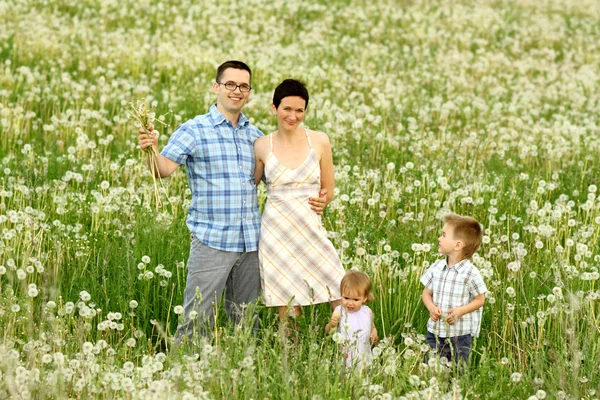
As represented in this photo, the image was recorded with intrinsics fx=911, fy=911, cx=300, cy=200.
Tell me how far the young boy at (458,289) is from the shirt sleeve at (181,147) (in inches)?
70.6

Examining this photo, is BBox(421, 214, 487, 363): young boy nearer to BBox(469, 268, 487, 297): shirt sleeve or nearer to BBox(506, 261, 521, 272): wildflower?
BBox(469, 268, 487, 297): shirt sleeve

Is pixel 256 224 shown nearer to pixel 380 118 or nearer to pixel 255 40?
pixel 380 118

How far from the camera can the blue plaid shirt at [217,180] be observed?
20.1ft

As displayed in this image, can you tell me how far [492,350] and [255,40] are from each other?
521 inches

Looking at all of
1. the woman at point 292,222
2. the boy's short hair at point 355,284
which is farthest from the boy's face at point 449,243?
the woman at point 292,222

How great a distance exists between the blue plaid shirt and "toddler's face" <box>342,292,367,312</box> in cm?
73

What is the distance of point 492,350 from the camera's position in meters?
6.32

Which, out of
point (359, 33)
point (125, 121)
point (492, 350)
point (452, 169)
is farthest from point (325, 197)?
point (359, 33)

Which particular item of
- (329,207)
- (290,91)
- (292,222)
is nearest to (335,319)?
(292,222)

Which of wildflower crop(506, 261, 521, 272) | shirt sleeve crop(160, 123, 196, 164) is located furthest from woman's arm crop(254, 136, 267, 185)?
wildflower crop(506, 261, 521, 272)

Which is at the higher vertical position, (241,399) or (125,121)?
(125,121)

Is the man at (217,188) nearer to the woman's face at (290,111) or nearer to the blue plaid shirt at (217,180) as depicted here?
the blue plaid shirt at (217,180)

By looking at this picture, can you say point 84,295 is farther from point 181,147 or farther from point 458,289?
point 458,289

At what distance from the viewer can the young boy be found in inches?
239
